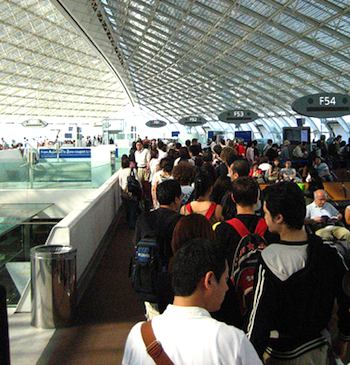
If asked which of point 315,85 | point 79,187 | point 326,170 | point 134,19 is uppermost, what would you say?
point 134,19

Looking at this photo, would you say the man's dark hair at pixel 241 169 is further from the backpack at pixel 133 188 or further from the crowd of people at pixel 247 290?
the backpack at pixel 133 188

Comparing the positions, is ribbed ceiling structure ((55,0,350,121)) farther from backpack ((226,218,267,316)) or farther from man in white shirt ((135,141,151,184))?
backpack ((226,218,267,316))

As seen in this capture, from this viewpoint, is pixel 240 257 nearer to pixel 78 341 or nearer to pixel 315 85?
pixel 78 341

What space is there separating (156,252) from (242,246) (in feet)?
2.37

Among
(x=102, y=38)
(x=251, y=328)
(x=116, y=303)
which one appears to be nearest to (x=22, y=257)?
(x=116, y=303)

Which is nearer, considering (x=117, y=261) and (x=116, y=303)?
(x=116, y=303)

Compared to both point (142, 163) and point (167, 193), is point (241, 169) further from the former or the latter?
point (142, 163)

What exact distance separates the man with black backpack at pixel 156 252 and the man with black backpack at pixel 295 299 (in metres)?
0.87

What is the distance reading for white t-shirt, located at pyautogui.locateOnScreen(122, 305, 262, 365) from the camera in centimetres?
188

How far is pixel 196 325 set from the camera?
6.38 feet

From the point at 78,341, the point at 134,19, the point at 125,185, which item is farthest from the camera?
the point at 134,19

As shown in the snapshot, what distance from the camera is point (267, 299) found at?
268 centimetres

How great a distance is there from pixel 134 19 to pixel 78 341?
32.0m

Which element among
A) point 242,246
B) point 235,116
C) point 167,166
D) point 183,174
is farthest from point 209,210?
point 235,116
